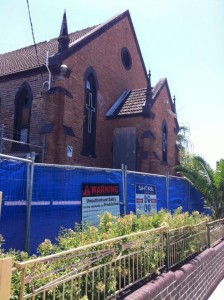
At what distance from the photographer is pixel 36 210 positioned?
17.2ft

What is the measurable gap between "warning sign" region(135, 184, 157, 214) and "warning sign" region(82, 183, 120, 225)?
46.2 inches

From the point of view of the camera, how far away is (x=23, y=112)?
14109 mm

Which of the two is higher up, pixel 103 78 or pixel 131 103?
pixel 103 78

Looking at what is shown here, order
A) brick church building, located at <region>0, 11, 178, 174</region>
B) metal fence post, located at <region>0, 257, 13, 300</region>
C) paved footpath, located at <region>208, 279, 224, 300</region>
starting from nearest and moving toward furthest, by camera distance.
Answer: metal fence post, located at <region>0, 257, 13, 300</region> < paved footpath, located at <region>208, 279, 224, 300</region> < brick church building, located at <region>0, 11, 178, 174</region>

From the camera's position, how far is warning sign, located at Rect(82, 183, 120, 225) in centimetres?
640

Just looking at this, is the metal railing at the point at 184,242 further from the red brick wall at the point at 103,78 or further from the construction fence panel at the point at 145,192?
the red brick wall at the point at 103,78

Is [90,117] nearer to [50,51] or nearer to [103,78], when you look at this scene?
[103,78]

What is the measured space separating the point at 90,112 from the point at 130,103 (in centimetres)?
261

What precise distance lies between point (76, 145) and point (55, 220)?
8.11m

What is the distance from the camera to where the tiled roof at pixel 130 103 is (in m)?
15.8

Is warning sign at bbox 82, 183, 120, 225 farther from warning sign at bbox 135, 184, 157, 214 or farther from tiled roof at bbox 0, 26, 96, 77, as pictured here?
tiled roof at bbox 0, 26, 96, 77

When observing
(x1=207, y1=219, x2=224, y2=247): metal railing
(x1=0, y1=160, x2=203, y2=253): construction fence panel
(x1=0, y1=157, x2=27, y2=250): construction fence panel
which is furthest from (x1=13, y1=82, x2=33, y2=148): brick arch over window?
(x1=0, y1=157, x2=27, y2=250): construction fence panel

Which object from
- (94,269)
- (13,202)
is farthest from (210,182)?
(94,269)

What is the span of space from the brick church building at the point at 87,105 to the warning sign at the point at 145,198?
4.33 metres
